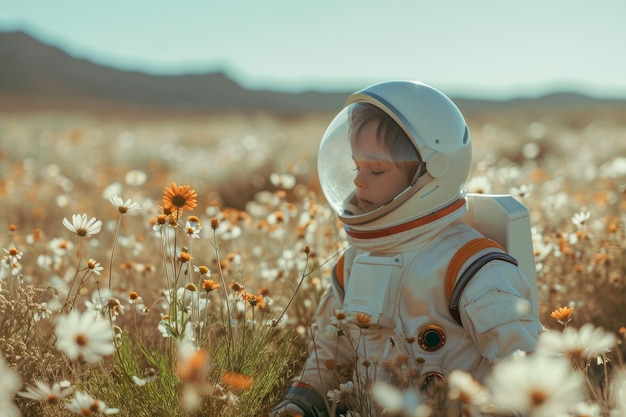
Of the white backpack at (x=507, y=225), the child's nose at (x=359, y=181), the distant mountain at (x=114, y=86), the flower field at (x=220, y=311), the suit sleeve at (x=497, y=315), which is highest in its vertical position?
the child's nose at (x=359, y=181)

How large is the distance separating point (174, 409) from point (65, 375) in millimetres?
573

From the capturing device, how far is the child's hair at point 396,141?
2975 mm

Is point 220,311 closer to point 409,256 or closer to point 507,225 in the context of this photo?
point 409,256

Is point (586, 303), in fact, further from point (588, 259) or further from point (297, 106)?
point (297, 106)

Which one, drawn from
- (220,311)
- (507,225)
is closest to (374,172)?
(507,225)

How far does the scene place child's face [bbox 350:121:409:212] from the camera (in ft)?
9.93

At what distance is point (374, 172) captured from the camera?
121 inches

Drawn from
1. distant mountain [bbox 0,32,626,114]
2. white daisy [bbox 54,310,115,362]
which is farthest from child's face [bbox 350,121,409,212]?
distant mountain [bbox 0,32,626,114]

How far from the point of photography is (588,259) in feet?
15.7

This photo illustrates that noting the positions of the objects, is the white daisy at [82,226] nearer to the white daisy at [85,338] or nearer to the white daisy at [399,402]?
the white daisy at [85,338]

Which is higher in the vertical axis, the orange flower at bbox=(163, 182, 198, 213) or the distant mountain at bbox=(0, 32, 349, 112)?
the orange flower at bbox=(163, 182, 198, 213)

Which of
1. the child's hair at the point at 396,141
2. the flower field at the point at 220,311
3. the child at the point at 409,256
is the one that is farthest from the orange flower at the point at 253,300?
the child's hair at the point at 396,141

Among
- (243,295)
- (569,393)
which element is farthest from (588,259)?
(569,393)

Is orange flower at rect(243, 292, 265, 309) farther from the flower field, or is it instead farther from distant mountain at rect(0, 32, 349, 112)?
distant mountain at rect(0, 32, 349, 112)
